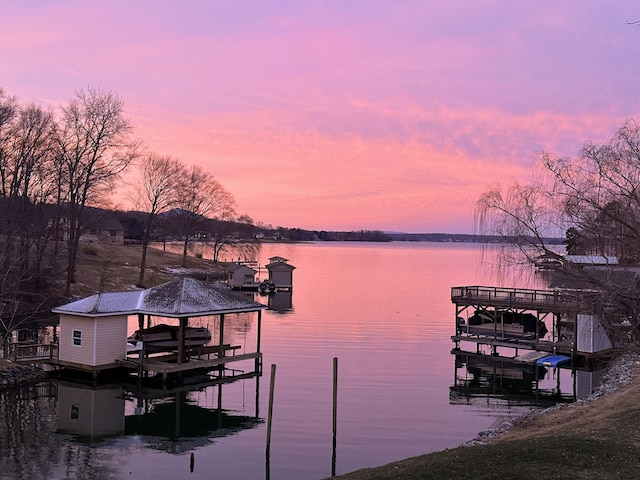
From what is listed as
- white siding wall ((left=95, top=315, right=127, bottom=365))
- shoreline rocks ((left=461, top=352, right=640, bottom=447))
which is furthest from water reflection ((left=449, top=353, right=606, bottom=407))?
white siding wall ((left=95, top=315, right=127, bottom=365))

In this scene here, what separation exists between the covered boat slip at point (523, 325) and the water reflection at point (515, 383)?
1.67 meters

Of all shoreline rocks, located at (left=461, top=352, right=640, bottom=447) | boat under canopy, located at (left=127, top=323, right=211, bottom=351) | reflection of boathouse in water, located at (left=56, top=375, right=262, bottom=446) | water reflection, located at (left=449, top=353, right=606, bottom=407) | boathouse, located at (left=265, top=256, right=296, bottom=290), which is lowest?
reflection of boathouse in water, located at (left=56, top=375, right=262, bottom=446)

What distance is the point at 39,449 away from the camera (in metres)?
18.6

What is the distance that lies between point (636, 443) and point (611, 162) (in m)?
6.93

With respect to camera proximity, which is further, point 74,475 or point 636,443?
point 74,475

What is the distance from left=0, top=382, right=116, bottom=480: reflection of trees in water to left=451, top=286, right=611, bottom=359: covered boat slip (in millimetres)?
25603

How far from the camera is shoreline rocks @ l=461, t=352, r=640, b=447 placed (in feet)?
68.5

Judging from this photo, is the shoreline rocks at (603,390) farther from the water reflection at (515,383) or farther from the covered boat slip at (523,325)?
the covered boat slip at (523,325)

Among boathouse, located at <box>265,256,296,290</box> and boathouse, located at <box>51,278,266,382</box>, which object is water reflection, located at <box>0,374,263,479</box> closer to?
boathouse, located at <box>51,278,266,382</box>

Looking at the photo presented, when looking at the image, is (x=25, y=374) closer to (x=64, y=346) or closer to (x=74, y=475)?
(x=64, y=346)

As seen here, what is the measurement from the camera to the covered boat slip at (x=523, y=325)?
35406 mm

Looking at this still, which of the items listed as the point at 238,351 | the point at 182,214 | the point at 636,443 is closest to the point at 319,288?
the point at 182,214

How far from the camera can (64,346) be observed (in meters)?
28.7

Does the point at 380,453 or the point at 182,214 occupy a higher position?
the point at 182,214
